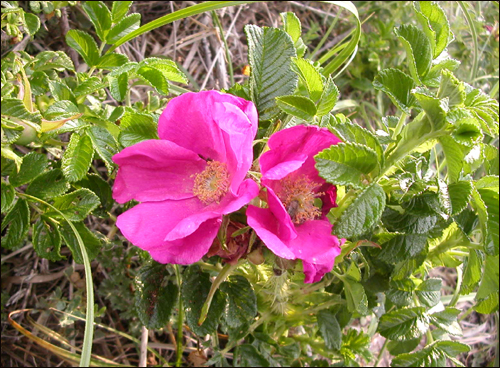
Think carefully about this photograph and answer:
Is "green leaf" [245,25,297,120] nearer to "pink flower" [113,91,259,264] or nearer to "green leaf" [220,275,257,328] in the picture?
"pink flower" [113,91,259,264]

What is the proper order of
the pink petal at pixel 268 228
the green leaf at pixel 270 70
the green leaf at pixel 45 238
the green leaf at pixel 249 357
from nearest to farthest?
the pink petal at pixel 268 228
the green leaf at pixel 270 70
the green leaf at pixel 45 238
the green leaf at pixel 249 357

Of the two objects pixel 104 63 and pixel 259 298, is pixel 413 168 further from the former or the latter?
pixel 104 63

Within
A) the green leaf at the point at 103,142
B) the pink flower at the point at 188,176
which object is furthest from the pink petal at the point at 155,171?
the green leaf at the point at 103,142

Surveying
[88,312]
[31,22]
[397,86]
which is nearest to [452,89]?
[397,86]

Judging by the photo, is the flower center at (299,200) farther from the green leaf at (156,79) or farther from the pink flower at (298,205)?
the green leaf at (156,79)

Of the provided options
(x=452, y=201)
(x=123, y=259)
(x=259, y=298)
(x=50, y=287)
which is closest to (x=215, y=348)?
(x=259, y=298)

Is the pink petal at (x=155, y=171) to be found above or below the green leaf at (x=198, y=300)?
above

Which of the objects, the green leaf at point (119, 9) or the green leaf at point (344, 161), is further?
the green leaf at point (119, 9)
